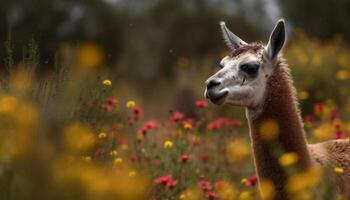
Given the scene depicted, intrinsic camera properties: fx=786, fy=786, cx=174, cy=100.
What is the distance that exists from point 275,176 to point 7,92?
6.27 feet

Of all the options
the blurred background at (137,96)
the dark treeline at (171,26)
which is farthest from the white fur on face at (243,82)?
the dark treeline at (171,26)

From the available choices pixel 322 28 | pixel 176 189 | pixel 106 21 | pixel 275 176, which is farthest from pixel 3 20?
pixel 275 176

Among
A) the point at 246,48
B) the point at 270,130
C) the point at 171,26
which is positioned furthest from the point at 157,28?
the point at 270,130

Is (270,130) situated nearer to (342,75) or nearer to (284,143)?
(284,143)

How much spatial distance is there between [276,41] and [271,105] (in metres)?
0.51

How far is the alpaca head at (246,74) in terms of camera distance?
5492mm

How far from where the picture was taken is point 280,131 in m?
5.41

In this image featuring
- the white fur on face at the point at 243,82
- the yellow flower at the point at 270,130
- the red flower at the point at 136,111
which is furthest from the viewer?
the red flower at the point at 136,111

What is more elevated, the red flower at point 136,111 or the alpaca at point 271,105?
the red flower at point 136,111

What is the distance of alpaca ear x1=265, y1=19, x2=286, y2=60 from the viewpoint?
568cm

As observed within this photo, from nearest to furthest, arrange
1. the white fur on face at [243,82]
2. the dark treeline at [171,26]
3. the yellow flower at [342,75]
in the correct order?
the white fur on face at [243,82] < the yellow flower at [342,75] < the dark treeline at [171,26]

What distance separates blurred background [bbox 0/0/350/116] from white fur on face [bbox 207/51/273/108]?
468 inches

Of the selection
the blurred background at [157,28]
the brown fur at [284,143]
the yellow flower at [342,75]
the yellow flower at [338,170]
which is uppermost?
the blurred background at [157,28]

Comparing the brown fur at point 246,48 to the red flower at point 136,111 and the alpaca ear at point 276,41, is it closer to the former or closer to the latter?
the alpaca ear at point 276,41
